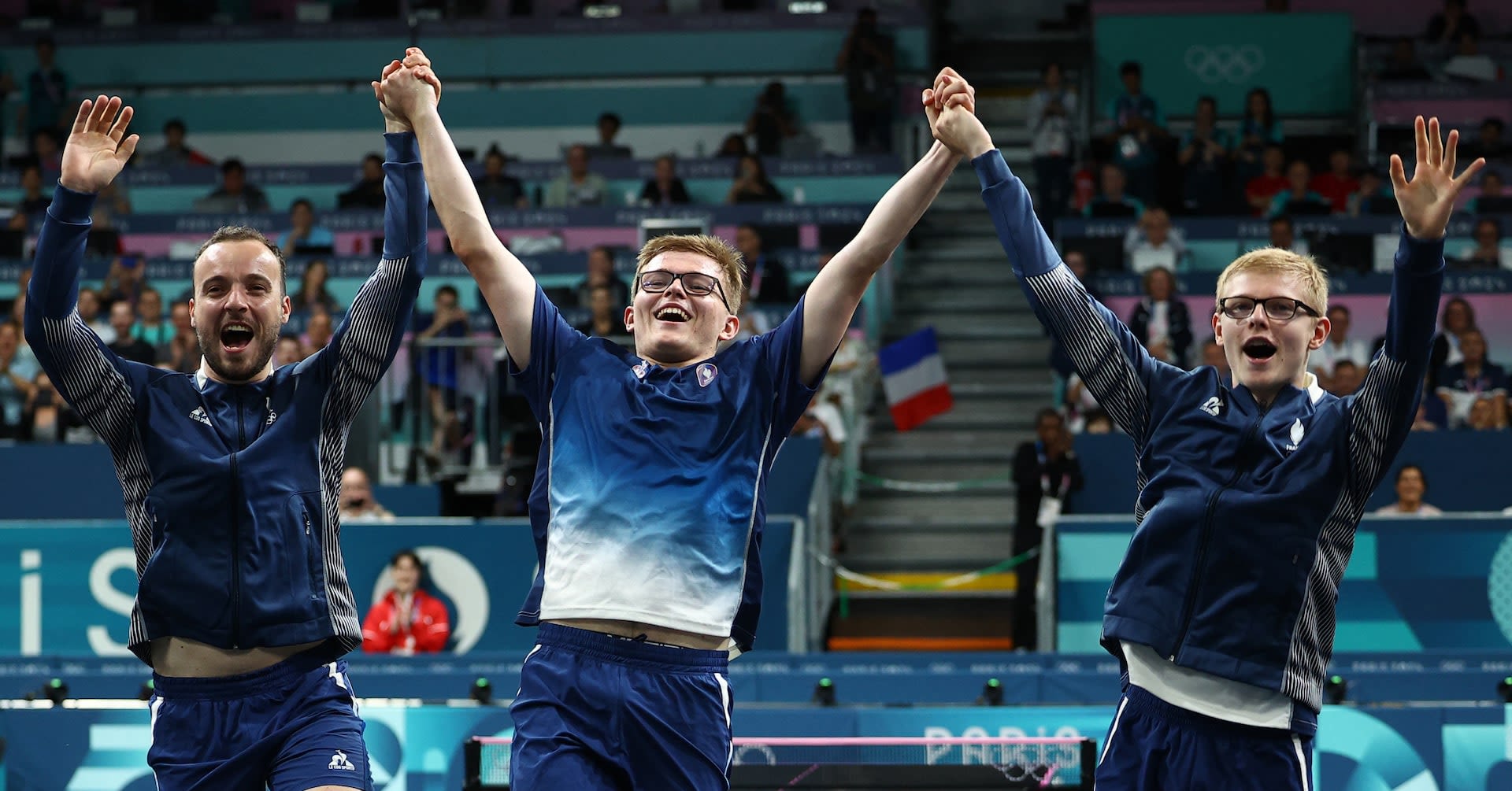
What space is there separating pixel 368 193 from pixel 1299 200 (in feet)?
32.5

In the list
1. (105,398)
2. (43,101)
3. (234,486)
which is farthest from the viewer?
(43,101)

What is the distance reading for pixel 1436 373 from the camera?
14273 millimetres

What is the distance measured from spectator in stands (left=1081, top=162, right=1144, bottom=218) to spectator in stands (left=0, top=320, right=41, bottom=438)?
33.0 ft

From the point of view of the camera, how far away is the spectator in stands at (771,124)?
20.3 m

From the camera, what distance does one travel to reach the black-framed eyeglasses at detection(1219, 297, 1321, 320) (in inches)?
190

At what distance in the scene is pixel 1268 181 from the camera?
1825 cm

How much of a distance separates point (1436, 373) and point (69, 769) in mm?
10842

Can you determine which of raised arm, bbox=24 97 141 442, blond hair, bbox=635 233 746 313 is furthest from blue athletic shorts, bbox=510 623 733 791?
raised arm, bbox=24 97 141 442

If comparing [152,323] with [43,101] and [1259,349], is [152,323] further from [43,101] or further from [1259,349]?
[1259,349]

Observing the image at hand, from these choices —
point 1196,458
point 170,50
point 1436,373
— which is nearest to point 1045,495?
point 1436,373

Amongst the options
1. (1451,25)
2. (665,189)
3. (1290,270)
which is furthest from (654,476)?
(1451,25)

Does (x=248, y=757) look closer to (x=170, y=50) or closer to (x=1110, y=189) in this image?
(x=1110, y=189)

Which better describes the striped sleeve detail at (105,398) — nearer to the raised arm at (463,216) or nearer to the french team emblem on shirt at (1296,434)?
the raised arm at (463,216)

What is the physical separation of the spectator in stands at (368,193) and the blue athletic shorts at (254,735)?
47.8ft
